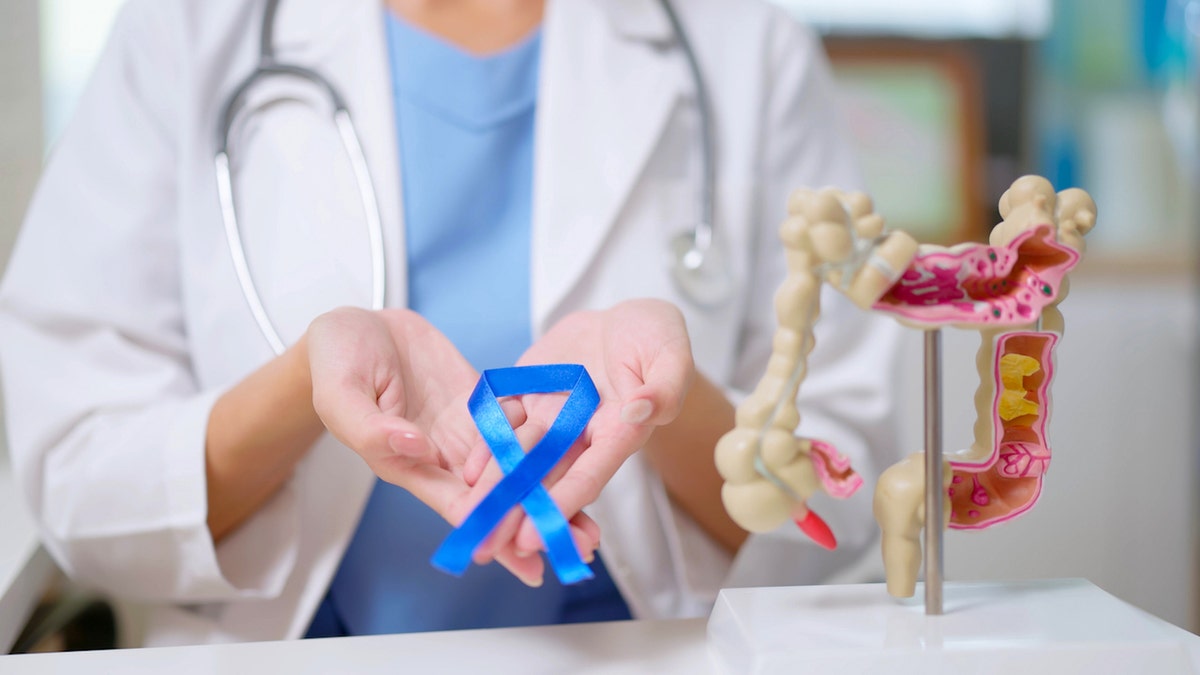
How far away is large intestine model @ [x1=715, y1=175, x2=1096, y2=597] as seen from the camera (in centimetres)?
39

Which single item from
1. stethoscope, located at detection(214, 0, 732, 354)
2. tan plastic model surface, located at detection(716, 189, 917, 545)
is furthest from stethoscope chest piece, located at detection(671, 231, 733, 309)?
tan plastic model surface, located at detection(716, 189, 917, 545)

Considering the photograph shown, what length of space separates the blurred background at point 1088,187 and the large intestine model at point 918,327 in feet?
3.18

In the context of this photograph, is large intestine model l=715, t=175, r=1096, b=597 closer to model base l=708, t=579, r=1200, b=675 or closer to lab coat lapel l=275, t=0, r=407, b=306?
model base l=708, t=579, r=1200, b=675

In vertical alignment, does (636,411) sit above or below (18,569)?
above

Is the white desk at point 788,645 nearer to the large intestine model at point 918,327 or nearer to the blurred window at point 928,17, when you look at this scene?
the large intestine model at point 918,327

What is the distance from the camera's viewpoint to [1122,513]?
151cm

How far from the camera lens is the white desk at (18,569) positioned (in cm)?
63

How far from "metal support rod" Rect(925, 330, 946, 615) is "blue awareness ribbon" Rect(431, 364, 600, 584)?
151 mm

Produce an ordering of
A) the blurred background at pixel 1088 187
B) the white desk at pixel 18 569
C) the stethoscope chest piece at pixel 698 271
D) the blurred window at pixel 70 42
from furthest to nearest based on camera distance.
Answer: the blurred background at pixel 1088 187 < the blurred window at pixel 70 42 < the stethoscope chest piece at pixel 698 271 < the white desk at pixel 18 569

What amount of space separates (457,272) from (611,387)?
0.27m

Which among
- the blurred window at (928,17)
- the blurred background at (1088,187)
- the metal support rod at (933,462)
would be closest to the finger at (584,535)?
the metal support rod at (933,462)

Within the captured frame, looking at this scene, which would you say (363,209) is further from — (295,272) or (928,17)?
(928,17)

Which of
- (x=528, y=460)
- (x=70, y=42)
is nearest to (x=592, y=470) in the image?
(x=528, y=460)

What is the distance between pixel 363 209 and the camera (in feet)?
2.37
